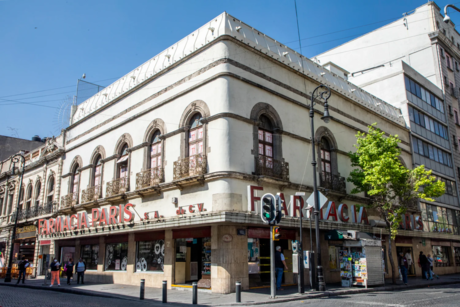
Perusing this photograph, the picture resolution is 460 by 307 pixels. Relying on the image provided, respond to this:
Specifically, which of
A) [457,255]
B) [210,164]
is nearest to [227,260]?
[210,164]

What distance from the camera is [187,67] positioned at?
1938cm

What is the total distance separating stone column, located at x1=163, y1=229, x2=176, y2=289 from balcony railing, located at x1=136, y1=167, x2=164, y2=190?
2563mm

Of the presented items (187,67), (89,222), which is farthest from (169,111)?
(89,222)

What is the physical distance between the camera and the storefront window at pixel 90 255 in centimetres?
2422

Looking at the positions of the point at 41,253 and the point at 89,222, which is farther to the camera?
the point at 41,253

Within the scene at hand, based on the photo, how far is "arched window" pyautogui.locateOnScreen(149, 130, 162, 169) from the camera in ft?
66.3

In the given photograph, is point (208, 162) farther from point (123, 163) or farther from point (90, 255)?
point (90, 255)

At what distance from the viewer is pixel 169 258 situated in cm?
1828

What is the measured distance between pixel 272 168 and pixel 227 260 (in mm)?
4851

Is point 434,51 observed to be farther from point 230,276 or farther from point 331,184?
point 230,276

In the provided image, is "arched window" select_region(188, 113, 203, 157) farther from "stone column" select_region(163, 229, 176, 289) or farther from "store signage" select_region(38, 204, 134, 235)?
"store signage" select_region(38, 204, 134, 235)

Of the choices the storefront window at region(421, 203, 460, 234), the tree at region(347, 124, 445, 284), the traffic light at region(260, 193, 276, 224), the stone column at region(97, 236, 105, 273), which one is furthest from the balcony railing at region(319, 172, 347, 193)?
the stone column at region(97, 236, 105, 273)

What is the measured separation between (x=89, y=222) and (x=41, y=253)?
9074mm

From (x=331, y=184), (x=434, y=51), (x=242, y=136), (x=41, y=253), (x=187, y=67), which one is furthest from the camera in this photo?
(x=434, y=51)
